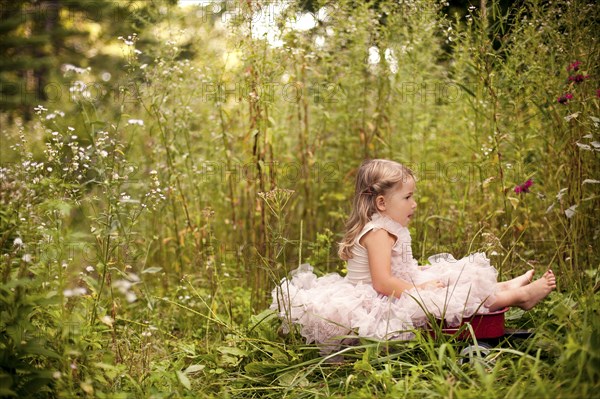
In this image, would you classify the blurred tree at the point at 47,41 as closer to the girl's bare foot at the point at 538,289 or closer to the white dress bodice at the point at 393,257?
the white dress bodice at the point at 393,257

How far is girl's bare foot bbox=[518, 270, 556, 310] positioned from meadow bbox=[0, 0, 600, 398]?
0.15 metres

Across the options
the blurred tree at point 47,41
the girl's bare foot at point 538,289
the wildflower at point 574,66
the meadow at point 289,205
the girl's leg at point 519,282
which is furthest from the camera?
the blurred tree at point 47,41

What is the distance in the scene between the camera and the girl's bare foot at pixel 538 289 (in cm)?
266

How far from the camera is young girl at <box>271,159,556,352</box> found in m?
2.71

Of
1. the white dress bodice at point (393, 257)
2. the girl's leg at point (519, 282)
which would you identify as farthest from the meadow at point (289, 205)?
the white dress bodice at point (393, 257)

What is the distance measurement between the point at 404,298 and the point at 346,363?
0.40 meters

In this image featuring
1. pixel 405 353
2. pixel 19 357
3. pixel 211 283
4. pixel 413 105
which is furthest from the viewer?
pixel 413 105

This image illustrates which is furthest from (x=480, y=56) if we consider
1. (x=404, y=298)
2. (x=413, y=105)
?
(x=404, y=298)

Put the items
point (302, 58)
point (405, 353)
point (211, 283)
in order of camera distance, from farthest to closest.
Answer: point (302, 58) < point (211, 283) < point (405, 353)

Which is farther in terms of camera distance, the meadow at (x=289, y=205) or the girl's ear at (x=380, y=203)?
the girl's ear at (x=380, y=203)

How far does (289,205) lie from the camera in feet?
14.7

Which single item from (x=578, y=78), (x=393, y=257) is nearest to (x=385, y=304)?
(x=393, y=257)

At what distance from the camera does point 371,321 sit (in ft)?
9.06

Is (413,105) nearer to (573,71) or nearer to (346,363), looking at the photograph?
Answer: (573,71)
